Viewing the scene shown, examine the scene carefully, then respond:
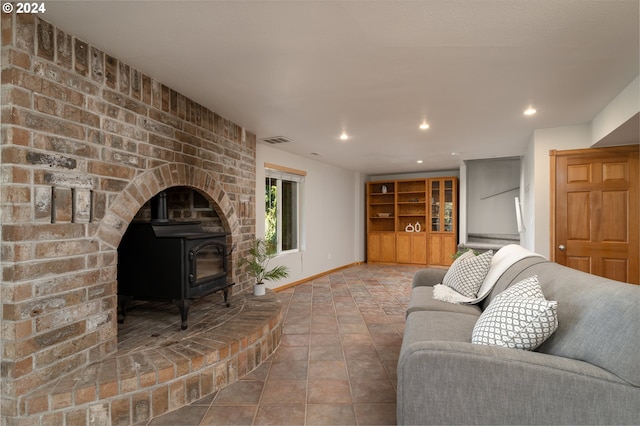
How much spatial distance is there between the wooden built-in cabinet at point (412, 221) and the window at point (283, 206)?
117 inches

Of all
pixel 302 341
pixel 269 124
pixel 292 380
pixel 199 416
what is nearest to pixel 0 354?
pixel 199 416

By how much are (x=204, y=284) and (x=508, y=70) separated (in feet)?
9.46

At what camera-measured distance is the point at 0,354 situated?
1.65 metres

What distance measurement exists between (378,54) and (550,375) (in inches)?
75.7

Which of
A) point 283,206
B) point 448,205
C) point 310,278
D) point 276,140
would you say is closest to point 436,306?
point 276,140

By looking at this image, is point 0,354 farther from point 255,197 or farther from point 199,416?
point 255,197

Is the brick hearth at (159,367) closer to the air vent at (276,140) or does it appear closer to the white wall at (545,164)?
the air vent at (276,140)

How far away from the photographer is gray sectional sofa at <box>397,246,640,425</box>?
3.95 feet

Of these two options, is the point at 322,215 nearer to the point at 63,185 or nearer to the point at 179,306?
the point at 179,306

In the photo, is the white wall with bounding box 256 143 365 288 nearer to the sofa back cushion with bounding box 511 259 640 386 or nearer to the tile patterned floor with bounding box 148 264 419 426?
the tile patterned floor with bounding box 148 264 419 426

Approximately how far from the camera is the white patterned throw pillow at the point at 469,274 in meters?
2.82

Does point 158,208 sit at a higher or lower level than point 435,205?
lower

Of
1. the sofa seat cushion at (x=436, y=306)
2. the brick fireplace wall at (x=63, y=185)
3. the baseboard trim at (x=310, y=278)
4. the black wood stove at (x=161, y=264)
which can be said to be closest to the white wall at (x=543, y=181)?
the sofa seat cushion at (x=436, y=306)

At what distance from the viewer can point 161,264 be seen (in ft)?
8.70
